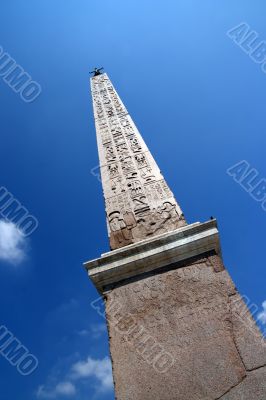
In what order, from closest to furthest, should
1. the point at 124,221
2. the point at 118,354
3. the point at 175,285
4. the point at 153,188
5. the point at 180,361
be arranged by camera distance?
the point at 180,361 → the point at 118,354 → the point at 175,285 → the point at 124,221 → the point at 153,188

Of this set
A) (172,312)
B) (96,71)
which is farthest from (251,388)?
(96,71)

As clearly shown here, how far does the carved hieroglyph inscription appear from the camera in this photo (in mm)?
3736

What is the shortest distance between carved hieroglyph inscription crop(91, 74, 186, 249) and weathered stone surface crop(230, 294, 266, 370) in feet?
3.54

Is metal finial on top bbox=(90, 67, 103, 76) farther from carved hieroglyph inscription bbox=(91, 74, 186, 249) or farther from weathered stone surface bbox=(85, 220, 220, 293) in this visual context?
weathered stone surface bbox=(85, 220, 220, 293)

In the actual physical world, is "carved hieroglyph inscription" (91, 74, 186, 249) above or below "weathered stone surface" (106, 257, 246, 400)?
above

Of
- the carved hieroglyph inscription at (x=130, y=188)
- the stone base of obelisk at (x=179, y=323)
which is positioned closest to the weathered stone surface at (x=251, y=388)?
the stone base of obelisk at (x=179, y=323)

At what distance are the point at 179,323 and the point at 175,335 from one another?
10 centimetres

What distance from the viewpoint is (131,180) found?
449 cm

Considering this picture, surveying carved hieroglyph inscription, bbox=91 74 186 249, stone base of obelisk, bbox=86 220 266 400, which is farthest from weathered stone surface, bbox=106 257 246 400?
carved hieroglyph inscription, bbox=91 74 186 249

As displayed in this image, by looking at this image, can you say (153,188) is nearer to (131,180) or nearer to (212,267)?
(131,180)

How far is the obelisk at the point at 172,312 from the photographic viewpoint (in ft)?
8.21

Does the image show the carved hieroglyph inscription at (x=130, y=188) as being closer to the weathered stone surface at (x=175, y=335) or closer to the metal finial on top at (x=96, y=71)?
the weathered stone surface at (x=175, y=335)

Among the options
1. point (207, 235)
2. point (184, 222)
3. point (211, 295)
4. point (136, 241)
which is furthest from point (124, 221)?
point (211, 295)

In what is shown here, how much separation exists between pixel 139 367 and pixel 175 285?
706 millimetres
